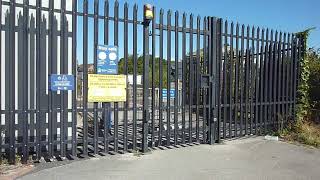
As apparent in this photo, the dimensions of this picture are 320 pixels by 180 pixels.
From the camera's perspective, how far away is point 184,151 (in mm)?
8281

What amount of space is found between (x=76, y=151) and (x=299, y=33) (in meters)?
7.25

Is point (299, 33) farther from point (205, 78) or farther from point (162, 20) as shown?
point (162, 20)

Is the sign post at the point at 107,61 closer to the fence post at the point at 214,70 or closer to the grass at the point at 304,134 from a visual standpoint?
the fence post at the point at 214,70

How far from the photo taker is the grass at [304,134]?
9.88 metres

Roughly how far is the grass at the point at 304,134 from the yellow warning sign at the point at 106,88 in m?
4.78

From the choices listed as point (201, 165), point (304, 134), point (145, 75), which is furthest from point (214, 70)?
point (304, 134)

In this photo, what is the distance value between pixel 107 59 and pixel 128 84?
793mm

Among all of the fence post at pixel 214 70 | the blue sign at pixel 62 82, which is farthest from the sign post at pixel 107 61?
the fence post at pixel 214 70

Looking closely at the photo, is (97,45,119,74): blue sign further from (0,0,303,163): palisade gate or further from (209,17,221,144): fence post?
(209,17,221,144): fence post

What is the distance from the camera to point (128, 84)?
8.11 metres

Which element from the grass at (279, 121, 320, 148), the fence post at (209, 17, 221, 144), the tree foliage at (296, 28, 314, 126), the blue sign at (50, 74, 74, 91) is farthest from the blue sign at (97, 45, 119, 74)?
the tree foliage at (296, 28, 314, 126)

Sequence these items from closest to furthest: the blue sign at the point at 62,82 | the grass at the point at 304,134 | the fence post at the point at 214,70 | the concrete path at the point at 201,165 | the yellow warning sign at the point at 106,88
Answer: the concrete path at the point at 201,165 < the blue sign at the point at 62,82 < the yellow warning sign at the point at 106,88 < the fence post at the point at 214,70 < the grass at the point at 304,134

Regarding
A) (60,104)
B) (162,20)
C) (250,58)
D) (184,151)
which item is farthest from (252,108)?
(60,104)

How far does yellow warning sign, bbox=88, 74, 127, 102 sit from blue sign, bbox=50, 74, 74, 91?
14.2 inches
